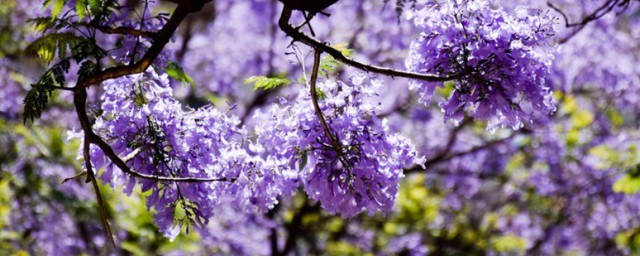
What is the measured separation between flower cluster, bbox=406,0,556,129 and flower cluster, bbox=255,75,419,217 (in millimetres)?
206

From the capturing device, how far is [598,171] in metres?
7.79

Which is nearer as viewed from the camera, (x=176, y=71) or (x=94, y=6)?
(x=94, y=6)

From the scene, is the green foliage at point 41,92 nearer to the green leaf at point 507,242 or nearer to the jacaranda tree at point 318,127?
the jacaranda tree at point 318,127

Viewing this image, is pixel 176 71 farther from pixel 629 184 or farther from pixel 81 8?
pixel 629 184

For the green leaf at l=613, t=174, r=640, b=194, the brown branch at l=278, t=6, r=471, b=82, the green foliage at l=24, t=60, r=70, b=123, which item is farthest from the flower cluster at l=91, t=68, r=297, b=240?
the green leaf at l=613, t=174, r=640, b=194

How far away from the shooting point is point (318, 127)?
84.0 inches

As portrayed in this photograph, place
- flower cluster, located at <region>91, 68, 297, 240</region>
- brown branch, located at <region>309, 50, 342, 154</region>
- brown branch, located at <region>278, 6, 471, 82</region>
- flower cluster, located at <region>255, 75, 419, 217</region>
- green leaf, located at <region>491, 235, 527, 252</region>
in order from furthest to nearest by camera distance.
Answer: green leaf, located at <region>491, 235, 527, 252</region>
flower cluster, located at <region>91, 68, 297, 240</region>
flower cluster, located at <region>255, 75, 419, 217</region>
brown branch, located at <region>309, 50, 342, 154</region>
brown branch, located at <region>278, 6, 471, 82</region>

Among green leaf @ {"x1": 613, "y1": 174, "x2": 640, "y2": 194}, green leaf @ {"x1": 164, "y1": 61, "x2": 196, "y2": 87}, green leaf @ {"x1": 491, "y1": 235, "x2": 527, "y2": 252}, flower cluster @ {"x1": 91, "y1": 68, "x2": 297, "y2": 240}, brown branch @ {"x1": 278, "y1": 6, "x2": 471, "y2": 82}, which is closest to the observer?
brown branch @ {"x1": 278, "y1": 6, "x2": 471, "y2": 82}

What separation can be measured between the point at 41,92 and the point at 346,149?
880 millimetres

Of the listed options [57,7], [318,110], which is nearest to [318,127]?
[318,110]

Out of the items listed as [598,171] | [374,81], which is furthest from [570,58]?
[374,81]

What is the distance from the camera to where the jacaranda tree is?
2131 mm

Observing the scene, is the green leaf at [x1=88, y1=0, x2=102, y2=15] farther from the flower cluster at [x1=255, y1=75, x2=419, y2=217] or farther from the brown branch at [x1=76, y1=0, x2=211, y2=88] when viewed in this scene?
the flower cluster at [x1=255, y1=75, x2=419, y2=217]

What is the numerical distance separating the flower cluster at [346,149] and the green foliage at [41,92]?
2.20 feet
